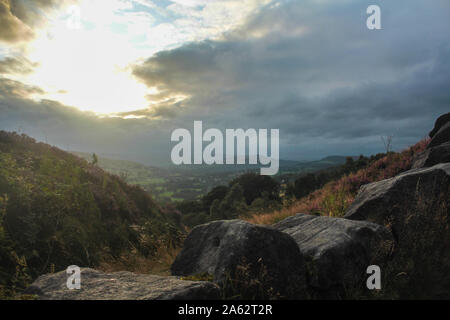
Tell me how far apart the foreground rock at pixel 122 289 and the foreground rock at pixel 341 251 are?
2.00m

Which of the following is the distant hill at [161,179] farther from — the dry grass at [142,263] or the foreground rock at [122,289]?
the foreground rock at [122,289]

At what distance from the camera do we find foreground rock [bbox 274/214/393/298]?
432 cm

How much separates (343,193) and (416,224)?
4.38 metres

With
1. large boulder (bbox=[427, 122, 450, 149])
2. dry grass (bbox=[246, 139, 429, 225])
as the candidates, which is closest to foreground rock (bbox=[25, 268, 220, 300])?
dry grass (bbox=[246, 139, 429, 225])

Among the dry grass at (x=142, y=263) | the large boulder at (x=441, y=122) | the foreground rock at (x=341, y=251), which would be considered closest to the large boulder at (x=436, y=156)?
the large boulder at (x=441, y=122)

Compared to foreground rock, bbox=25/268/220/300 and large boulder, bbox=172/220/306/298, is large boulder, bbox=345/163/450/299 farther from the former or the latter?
foreground rock, bbox=25/268/220/300

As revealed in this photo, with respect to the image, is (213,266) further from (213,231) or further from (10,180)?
(10,180)

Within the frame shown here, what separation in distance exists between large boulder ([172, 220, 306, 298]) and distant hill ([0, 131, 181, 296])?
321cm

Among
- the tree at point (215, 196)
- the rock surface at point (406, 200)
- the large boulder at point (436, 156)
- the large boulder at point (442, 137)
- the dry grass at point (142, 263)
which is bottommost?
the tree at point (215, 196)

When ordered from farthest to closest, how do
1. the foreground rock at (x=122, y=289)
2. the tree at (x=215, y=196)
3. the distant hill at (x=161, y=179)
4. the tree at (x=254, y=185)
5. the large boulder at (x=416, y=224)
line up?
the tree at (x=254, y=185) < the tree at (x=215, y=196) < the distant hill at (x=161, y=179) < the large boulder at (x=416, y=224) < the foreground rock at (x=122, y=289)

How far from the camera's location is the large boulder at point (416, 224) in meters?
4.59

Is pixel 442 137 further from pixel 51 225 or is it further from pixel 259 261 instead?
pixel 51 225

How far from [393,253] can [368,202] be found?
139 cm

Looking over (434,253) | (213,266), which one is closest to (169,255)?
(213,266)
